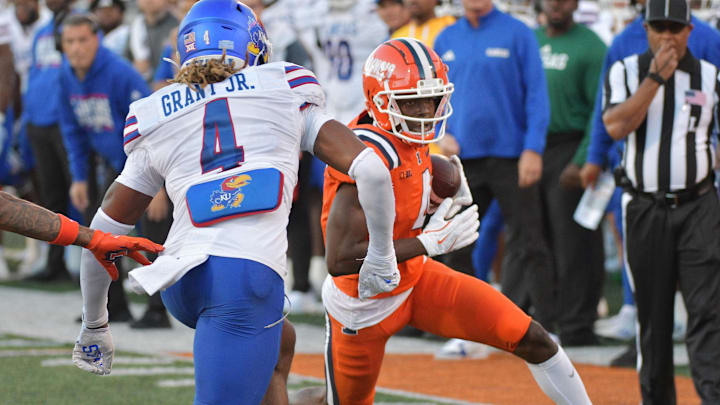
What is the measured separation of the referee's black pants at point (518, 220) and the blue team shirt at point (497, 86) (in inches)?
3.9

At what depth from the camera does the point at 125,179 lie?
3.47m

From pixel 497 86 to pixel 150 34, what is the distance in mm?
3839

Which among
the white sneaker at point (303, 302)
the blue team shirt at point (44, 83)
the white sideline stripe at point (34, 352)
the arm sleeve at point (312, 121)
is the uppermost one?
the arm sleeve at point (312, 121)

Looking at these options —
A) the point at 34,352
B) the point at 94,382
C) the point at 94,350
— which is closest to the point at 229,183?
the point at 94,350

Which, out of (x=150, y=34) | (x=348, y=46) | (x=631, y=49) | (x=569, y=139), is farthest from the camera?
(x=150, y=34)

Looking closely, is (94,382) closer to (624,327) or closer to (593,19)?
(624,327)

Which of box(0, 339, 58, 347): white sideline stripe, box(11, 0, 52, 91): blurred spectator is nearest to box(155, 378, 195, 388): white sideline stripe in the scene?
box(0, 339, 58, 347): white sideline stripe

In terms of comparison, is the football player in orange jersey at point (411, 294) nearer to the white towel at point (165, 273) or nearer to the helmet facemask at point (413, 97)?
the helmet facemask at point (413, 97)

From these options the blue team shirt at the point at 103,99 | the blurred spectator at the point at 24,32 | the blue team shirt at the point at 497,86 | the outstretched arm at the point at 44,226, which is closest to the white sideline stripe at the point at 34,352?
the blue team shirt at the point at 103,99

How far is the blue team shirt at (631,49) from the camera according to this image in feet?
19.1

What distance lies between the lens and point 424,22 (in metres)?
7.66

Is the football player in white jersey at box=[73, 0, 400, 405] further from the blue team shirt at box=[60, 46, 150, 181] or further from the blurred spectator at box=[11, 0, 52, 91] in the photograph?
the blurred spectator at box=[11, 0, 52, 91]

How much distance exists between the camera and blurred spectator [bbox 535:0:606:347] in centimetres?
744

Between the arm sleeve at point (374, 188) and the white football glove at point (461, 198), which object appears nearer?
the arm sleeve at point (374, 188)
